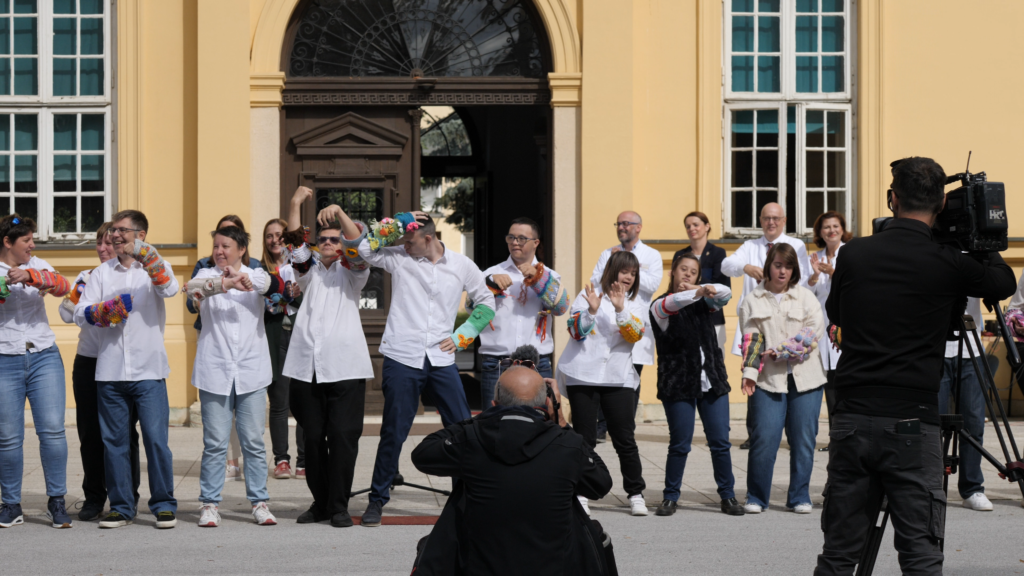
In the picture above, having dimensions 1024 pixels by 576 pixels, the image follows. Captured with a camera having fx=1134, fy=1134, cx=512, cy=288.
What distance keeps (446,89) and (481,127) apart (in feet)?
A: 20.1

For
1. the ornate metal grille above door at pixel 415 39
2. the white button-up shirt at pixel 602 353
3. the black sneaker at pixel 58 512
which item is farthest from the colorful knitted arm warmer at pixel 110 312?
the ornate metal grille above door at pixel 415 39

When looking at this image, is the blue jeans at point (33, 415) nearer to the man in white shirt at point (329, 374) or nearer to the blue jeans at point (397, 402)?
the man in white shirt at point (329, 374)

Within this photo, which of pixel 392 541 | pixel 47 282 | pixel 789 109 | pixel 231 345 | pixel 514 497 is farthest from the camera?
pixel 789 109

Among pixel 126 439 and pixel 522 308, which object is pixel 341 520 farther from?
pixel 522 308

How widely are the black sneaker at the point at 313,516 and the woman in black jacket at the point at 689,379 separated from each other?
2159mm

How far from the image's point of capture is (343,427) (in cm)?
691

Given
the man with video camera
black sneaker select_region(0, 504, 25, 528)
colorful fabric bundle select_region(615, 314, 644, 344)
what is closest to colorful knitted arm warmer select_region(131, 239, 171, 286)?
black sneaker select_region(0, 504, 25, 528)

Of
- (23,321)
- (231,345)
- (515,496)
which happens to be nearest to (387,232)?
(231,345)

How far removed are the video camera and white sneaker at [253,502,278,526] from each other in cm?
433

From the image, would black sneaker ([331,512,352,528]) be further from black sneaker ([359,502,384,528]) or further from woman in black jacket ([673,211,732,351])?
woman in black jacket ([673,211,732,351])

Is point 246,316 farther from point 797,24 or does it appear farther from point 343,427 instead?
point 797,24

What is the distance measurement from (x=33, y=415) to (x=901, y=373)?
202 inches

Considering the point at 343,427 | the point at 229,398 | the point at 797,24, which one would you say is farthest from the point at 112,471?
the point at 797,24

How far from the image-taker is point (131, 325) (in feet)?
22.6
